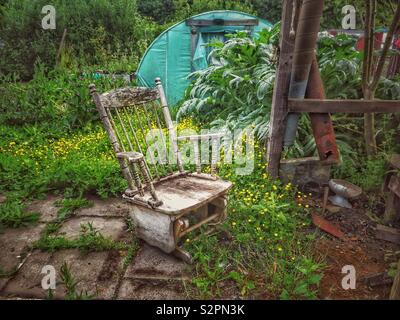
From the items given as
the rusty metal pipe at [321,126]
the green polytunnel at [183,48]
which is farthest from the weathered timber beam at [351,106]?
the green polytunnel at [183,48]

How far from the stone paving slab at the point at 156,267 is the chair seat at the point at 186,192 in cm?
55

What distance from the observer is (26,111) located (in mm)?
6258

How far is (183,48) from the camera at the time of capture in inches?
299

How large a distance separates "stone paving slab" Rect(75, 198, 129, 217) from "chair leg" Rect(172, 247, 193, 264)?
1.02 m

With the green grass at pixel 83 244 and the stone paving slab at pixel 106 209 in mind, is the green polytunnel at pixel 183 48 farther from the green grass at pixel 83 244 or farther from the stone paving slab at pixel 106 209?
the green grass at pixel 83 244

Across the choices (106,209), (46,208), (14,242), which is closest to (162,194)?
(106,209)

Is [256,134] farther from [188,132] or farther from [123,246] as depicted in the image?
[123,246]

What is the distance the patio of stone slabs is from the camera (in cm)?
248

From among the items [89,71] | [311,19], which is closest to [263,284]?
[311,19]

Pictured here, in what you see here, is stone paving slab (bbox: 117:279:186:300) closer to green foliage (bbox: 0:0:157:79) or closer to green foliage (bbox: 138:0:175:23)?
green foliage (bbox: 0:0:157:79)

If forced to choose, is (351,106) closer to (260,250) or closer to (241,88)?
(260,250)

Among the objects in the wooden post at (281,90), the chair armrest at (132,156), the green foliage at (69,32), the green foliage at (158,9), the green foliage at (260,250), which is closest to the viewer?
the chair armrest at (132,156)

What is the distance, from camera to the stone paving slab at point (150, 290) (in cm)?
242

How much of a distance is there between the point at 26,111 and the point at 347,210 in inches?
240
